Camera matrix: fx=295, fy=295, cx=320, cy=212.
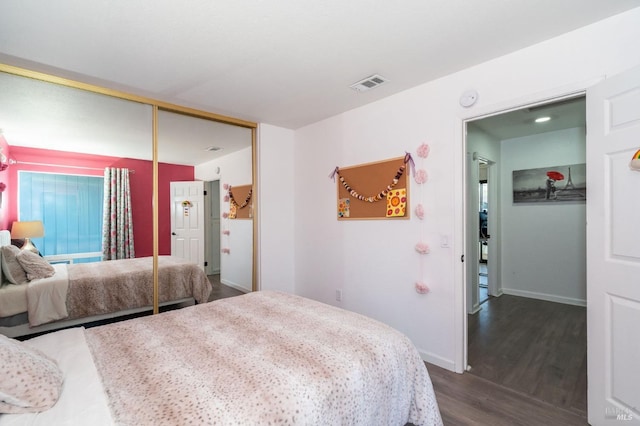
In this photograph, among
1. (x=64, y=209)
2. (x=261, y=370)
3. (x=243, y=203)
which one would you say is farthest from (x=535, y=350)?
(x=64, y=209)

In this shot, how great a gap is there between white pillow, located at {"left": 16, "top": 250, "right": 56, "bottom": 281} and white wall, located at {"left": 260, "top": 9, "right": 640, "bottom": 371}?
200cm

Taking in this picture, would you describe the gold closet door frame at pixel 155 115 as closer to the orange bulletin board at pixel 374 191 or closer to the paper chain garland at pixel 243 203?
the paper chain garland at pixel 243 203

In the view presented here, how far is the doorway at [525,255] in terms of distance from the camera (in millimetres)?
2738

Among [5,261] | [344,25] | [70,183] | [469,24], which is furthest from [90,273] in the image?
[469,24]

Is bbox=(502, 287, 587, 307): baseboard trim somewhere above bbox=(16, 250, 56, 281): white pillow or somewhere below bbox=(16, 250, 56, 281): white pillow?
below

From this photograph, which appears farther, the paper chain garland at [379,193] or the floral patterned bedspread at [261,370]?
the paper chain garland at [379,193]

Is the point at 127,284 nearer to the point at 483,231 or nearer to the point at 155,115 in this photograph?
the point at 155,115

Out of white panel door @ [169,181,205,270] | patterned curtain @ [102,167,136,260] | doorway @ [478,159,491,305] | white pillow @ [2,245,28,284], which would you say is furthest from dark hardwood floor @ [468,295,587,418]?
white pillow @ [2,245,28,284]

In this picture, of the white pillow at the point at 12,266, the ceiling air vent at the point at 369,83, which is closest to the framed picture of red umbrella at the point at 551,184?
the ceiling air vent at the point at 369,83

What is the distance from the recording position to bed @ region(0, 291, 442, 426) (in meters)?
1.03

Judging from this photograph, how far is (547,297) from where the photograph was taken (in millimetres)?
4504

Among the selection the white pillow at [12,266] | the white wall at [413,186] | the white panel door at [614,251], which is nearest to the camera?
the white panel door at [614,251]

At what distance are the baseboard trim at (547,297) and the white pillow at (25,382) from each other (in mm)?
5635

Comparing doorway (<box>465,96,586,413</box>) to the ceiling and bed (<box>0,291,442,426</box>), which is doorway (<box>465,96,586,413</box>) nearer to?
the ceiling
